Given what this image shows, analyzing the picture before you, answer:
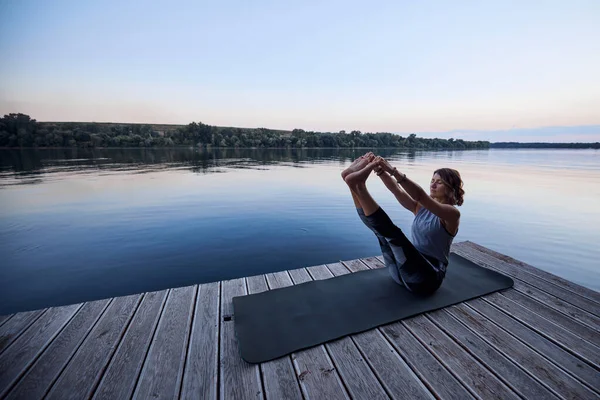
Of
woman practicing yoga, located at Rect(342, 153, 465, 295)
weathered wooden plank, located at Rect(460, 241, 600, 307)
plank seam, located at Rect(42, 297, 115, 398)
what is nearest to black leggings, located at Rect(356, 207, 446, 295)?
woman practicing yoga, located at Rect(342, 153, 465, 295)

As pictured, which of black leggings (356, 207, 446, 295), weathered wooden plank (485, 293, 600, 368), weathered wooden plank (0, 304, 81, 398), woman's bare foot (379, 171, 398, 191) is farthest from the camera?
woman's bare foot (379, 171, 398, 191)

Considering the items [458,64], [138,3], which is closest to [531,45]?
[458,64]

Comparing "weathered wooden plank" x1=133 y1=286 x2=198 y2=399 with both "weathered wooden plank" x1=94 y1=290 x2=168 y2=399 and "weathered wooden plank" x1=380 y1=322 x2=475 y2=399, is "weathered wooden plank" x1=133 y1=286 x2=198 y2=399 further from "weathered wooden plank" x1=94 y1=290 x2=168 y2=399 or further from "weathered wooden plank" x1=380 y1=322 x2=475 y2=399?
"weathered wooden plank" x1=380 y1=322 x2=475 y2=399

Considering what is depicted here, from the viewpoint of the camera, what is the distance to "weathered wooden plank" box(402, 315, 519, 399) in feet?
5.59

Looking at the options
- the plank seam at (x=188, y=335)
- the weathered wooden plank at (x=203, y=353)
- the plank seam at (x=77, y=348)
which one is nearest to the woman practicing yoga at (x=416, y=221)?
the weathered wooden plank at (x=203, y=353)

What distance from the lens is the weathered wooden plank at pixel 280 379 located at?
5.45 ft

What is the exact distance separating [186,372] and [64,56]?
53.4 m

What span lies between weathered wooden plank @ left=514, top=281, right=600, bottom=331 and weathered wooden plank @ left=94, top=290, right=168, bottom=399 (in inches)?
165

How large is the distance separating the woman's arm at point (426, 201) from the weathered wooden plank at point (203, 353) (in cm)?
217

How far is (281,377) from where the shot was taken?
1.80 meters

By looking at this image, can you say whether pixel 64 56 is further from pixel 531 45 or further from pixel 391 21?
Result: pixel 531 45

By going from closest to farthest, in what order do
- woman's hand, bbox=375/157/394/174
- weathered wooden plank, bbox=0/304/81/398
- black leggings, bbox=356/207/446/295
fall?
weathered wooden plank, bbox=0/304/81/398 < black leggings, bbox=356/207/446/295 < woman's hand, bbox=375/157/394/174

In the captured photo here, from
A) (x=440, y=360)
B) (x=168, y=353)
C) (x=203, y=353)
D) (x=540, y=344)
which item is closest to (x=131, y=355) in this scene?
(x=168, y=353)

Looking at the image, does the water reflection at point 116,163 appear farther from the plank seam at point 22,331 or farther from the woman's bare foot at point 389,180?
the woman's bare foot at point 389,180
